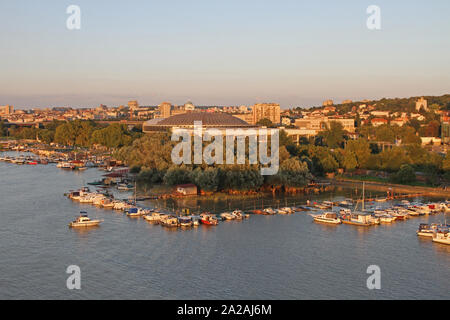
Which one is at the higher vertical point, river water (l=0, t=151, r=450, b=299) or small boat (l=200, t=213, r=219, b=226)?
small boat (l=200, t=213, r=219, b=226)

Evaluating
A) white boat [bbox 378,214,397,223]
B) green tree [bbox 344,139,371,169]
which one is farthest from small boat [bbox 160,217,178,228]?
green tree [bbox 344,139,371,169]

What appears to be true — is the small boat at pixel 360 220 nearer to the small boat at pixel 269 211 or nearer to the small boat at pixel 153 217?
the small boat at pixel 269 211

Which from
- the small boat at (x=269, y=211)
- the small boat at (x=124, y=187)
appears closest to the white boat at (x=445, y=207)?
the small boat at (x=269, y=211)

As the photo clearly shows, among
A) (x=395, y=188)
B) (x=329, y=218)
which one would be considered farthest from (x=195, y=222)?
(x=395, y=188)

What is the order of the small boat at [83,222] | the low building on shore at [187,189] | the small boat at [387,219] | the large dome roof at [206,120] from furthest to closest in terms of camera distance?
the large dome roof at [206,120] < the low building on shore at [187,189] < the small boat at [387,219] < the small boat at [83,222]

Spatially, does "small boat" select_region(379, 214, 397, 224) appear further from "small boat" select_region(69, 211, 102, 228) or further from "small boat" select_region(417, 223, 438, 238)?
"small boat" select_region(69, 211, 102, 228)
